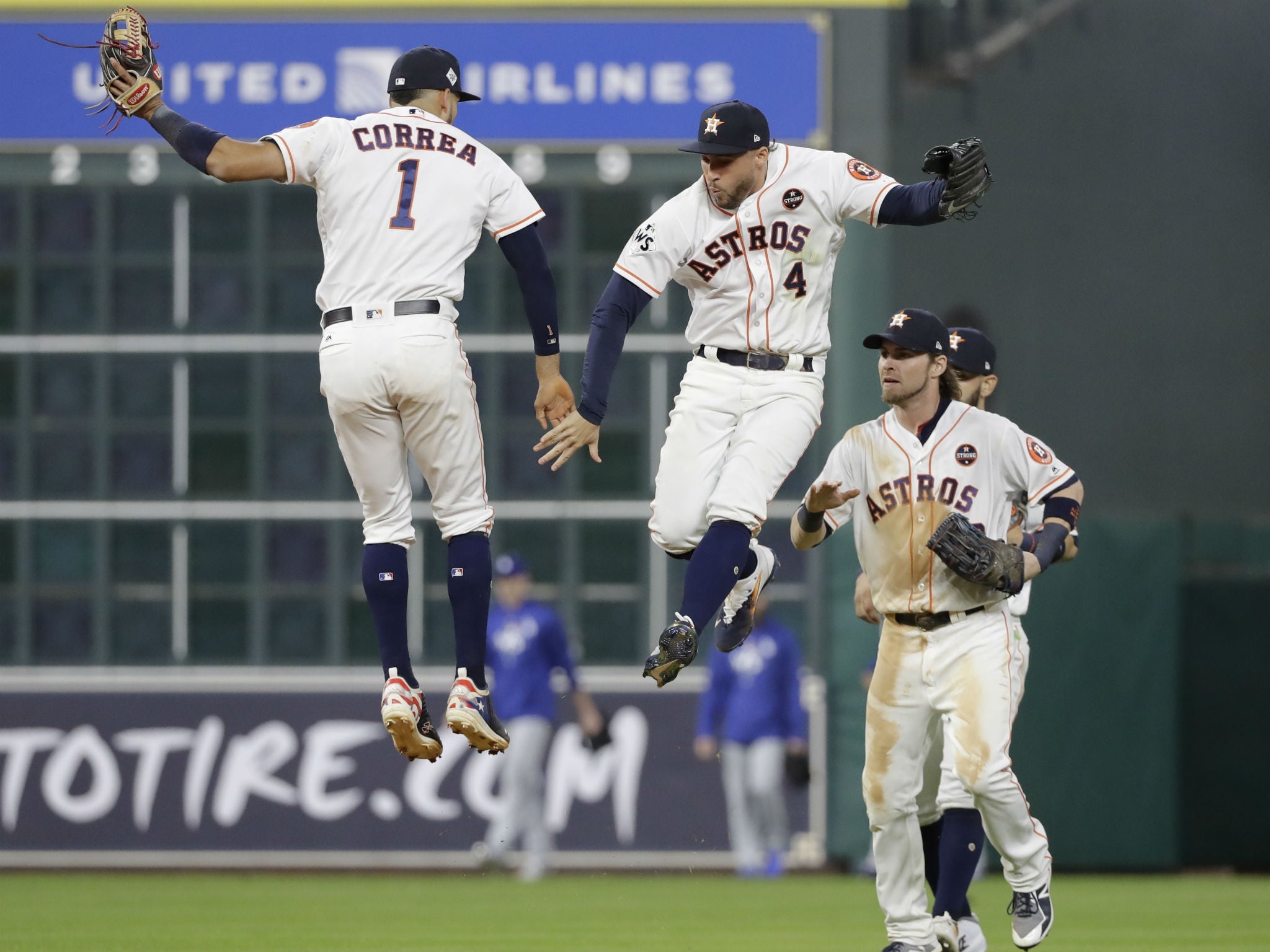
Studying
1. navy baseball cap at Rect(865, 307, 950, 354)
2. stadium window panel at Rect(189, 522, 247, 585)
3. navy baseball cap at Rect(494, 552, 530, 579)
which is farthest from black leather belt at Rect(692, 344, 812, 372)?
stadium window panel at Rect(189, 522, 247, 585)

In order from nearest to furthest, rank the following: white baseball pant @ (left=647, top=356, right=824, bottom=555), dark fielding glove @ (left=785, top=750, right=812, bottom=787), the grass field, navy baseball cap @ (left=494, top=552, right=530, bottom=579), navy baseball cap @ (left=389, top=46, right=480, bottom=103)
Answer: navy baseball cap @ (left=389, top=46, right=480, bottom=103) → white baseball pant @ (left=647, top=356, right=824, bottom=555) → the grass field → navy baseball cap @ (left=494, top=552, right=530, bottom=579) → dark fielding glove @ (left=785, top=750, right=812, bottom=787)

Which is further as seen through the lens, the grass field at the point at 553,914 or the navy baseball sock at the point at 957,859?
Answer: the grass field at the point at 553,914

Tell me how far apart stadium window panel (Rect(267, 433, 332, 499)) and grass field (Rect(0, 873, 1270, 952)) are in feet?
8.98

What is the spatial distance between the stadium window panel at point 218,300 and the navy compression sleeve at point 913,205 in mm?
7924

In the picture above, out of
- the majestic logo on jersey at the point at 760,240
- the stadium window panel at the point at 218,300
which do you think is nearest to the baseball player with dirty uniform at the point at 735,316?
the majestic logo on jersey at the point at 760,240

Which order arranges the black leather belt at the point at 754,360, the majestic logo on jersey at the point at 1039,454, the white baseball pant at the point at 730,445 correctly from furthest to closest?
→ the majestic logo on jersey at the point at 1039,454, the black leather belt at the point at 754,360, the white baseball pant at the point at 730,445

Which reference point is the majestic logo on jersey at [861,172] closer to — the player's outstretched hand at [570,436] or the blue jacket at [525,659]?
the player's outstretched hand at [570,436]

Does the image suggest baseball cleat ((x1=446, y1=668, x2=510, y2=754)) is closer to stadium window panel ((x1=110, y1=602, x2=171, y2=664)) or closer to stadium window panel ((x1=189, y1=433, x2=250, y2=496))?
stadium window panel ((x1=189, y1=433, x2=250, y2=496))

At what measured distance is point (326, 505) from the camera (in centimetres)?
1447

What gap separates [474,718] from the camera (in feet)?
23.6

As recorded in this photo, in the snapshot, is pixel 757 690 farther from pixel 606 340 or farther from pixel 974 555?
pixel 606 340

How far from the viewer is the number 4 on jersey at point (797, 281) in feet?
25.1

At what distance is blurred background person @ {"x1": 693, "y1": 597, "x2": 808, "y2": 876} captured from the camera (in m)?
14.1

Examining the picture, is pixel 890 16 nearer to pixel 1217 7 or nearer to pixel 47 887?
pixel 1217 7
